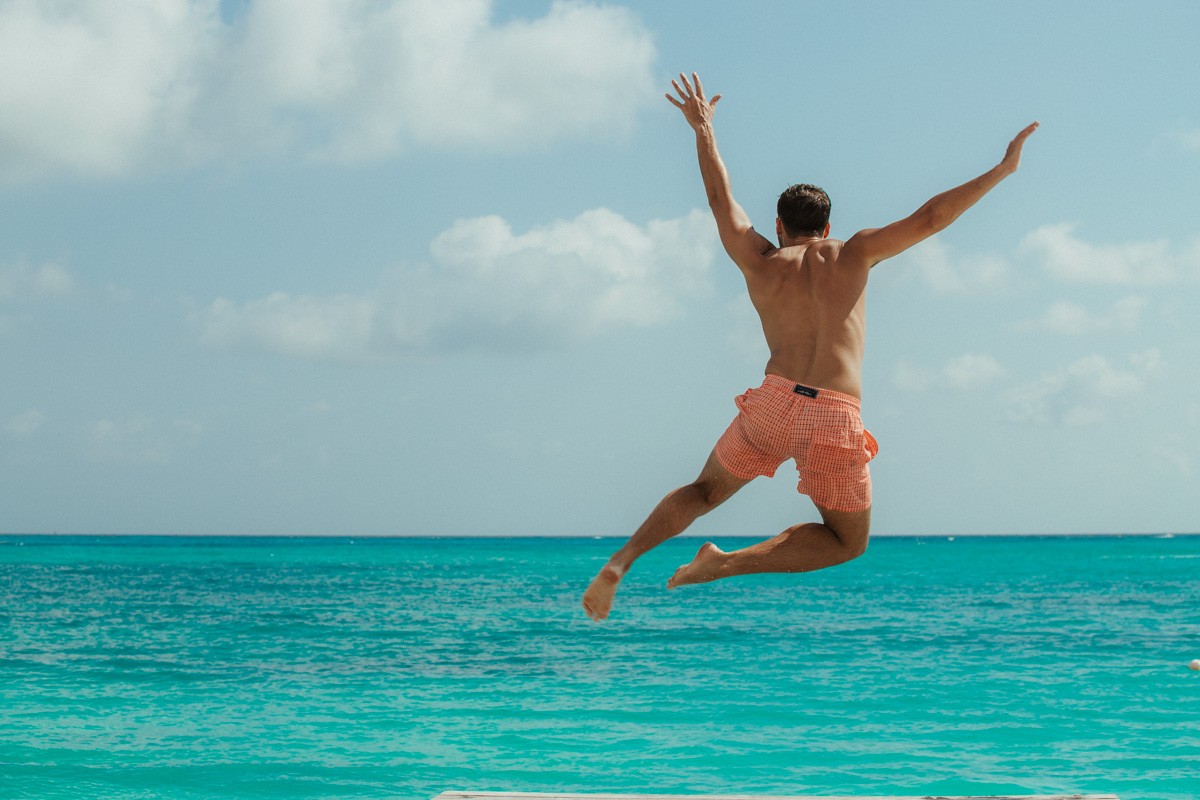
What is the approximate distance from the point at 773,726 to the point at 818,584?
38200 mm

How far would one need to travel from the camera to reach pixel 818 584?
55562 millimetres

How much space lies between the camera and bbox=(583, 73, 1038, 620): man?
6.06m

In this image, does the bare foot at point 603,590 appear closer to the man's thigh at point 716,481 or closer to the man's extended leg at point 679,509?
the man's extended leg at point 679,509

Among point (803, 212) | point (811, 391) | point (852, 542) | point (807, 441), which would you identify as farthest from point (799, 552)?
point (803, 212)

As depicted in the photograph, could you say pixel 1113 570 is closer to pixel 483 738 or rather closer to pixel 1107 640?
pixel 1107 640

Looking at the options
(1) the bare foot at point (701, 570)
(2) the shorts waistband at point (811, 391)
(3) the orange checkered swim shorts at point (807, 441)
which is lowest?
(1) the bare foot at point (701, 570)

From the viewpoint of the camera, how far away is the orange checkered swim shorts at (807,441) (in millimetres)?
6043

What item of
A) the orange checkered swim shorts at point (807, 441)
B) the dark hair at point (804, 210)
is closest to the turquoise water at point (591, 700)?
the orange checkered swim shorts at point (807, 441)

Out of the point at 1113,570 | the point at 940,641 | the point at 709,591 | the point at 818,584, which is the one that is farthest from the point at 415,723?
the point at 1113,570

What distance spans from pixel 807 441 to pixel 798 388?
27 centimetres

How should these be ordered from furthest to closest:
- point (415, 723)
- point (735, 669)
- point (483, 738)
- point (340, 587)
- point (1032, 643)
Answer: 1. point (340, 587)
2. point (1032, 643)
3. point (735, 669)
4. point (415, 723)
5. point (483, 738)

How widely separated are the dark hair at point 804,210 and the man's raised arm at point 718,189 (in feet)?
0.56

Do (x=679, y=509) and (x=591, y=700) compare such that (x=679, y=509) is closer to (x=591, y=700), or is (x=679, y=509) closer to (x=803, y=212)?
(x=803, y=212)

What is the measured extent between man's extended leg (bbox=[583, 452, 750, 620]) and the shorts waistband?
52 cm
